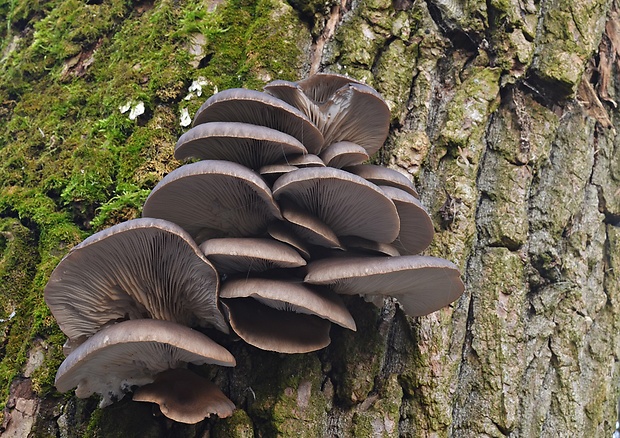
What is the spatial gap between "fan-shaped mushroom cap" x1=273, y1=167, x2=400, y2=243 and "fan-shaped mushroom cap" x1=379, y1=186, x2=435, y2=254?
0.38 feet

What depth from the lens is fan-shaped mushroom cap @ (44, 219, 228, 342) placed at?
205 cm

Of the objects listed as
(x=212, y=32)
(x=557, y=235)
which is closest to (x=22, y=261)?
(x=212, y=32)

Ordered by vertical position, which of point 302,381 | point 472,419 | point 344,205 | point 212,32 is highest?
point 212,32

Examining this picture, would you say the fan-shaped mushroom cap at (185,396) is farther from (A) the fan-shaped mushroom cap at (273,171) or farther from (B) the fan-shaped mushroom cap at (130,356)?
(A) the fan-shaped mushroom cap at (273,171)

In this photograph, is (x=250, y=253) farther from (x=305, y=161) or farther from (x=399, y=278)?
(x=399, y=278)

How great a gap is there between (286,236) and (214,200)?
1.27ft

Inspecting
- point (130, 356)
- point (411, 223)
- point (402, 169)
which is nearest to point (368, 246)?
point (411, 223)

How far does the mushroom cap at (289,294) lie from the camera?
2.07 m

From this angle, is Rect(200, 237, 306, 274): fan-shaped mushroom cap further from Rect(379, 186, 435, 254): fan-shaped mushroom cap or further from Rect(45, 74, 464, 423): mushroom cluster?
Rect(379, 186, 435, 254): fan-shaped mushroom cap

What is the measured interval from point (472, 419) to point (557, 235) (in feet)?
4.62

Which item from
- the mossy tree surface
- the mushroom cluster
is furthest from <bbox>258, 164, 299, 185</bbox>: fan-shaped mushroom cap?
the mossy tree surface

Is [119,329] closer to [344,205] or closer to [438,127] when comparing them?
[344,205]

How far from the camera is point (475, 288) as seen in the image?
292 cm

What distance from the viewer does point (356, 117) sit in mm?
2721
